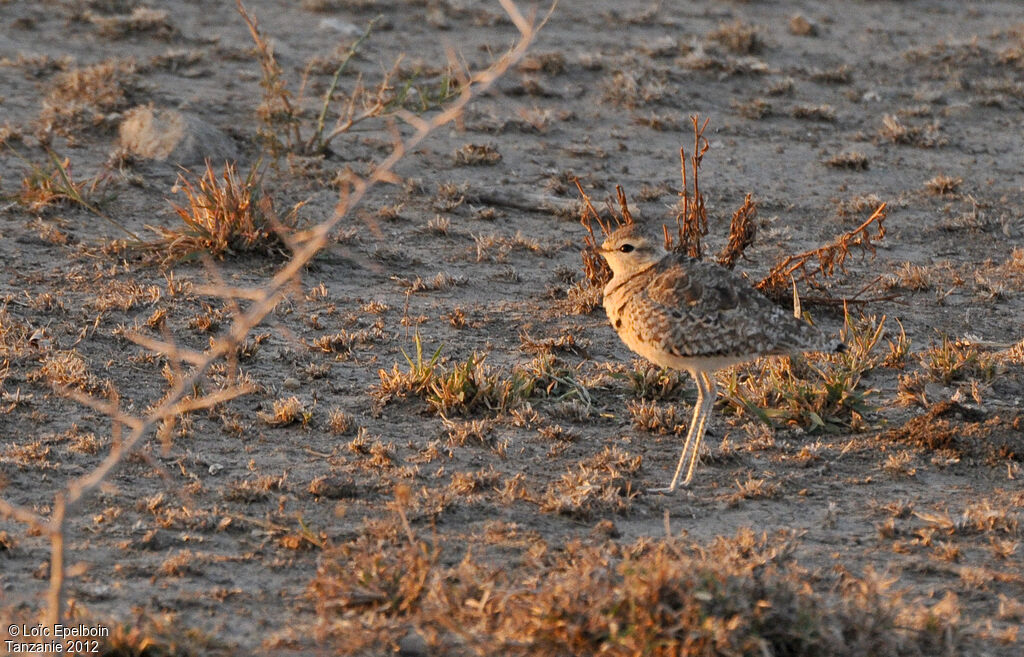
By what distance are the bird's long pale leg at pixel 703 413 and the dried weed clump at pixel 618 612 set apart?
1.08 m

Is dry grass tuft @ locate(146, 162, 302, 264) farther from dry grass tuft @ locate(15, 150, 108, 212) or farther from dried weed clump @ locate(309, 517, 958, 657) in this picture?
dried weed clump @ locate(309, 517, 958, 657)

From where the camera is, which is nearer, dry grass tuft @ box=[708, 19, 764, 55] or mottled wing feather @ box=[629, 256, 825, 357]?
mottled wing feather @ box=[629, 256, 825, 357]

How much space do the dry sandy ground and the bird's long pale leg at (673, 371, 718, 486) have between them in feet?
0.38

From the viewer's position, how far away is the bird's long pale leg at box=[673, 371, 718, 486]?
19.0 ft

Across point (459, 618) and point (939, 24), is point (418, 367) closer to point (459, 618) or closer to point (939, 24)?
point (459, 618)

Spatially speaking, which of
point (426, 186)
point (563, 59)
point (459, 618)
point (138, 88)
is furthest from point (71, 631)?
point (563, 59)

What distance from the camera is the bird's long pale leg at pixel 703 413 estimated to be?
5.80 m

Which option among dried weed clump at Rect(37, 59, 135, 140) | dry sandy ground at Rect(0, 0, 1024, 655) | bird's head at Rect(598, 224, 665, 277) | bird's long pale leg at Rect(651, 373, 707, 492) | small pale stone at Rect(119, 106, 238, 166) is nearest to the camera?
dry sandy ground at Rect(0, 0, 1024, 655)

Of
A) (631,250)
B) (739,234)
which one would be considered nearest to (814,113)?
(739,234)

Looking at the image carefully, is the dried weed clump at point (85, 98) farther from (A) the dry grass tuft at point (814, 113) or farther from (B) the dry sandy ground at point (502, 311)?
(A) the dry grass tuft at point (814, 113)

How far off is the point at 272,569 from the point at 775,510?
2.35 m

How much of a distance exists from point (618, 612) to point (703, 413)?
190cm

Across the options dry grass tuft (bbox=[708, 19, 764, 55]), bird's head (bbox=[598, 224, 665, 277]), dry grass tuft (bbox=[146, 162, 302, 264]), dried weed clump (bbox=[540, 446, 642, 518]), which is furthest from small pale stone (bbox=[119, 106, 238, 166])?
dry grass tuft (bbox=[708, 19, 764, 55])

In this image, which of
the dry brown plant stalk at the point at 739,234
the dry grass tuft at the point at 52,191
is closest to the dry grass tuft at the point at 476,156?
the dry grass tuft at the point at 52,191
